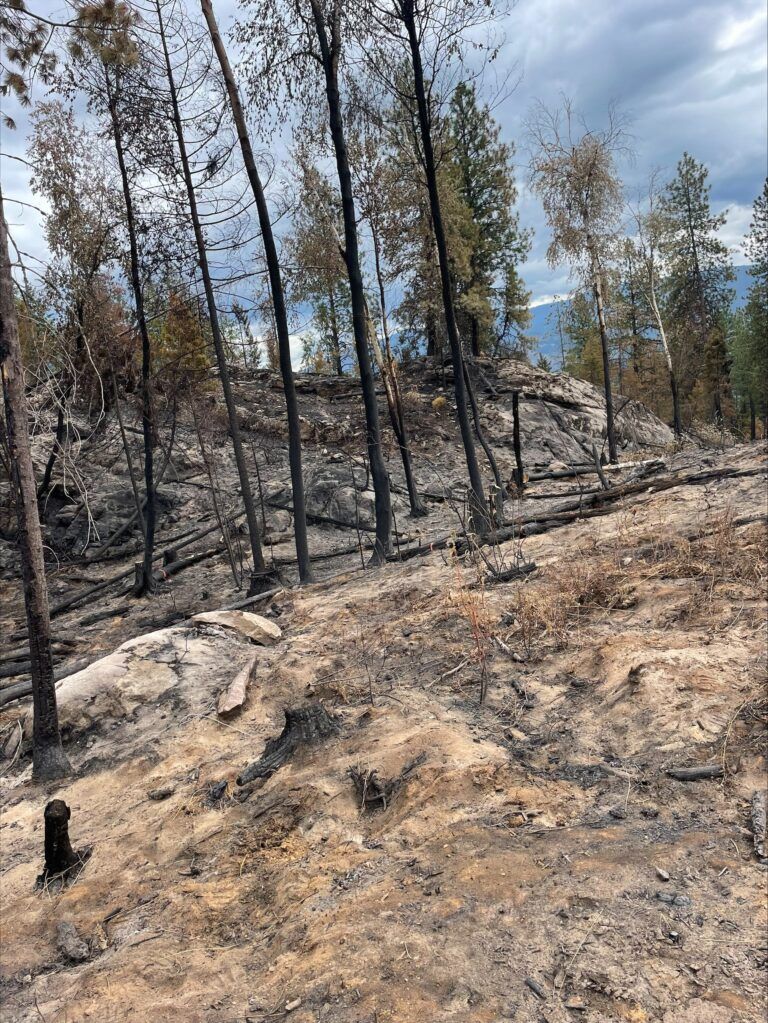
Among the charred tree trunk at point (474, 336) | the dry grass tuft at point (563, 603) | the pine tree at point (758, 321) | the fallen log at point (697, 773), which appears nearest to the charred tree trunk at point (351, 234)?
the dry grass tuft at point (563, 603)

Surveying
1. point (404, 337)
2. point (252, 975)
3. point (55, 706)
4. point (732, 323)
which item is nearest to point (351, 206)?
point (55, 706)

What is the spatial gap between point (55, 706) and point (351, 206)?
984 cm

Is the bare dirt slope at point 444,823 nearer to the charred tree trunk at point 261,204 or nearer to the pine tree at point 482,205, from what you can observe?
the charred tree trunk at point 261,204

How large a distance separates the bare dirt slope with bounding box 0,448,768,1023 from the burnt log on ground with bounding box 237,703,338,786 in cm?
17

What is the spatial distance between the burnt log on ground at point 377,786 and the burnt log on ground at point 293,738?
0.76 metres

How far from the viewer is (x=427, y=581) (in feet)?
30.2

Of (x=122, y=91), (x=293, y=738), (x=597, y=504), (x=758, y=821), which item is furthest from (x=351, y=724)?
(x=122, y=91)

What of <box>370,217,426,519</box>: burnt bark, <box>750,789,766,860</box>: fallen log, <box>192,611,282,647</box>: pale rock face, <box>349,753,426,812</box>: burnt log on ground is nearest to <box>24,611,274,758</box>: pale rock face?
<box>192,611,282,647</box>: pale rock face

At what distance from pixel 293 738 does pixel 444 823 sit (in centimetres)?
190

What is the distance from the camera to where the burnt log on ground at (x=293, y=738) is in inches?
205


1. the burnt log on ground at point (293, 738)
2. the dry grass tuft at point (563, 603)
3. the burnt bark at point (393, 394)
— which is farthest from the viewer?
the burnt bark at point (393, 394)

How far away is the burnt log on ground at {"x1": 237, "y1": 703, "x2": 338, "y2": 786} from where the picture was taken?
5209mm

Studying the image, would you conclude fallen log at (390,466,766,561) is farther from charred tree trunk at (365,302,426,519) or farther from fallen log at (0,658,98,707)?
charred tree trunk at (365,302,426,519)

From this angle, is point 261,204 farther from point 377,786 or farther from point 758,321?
point 758,321
